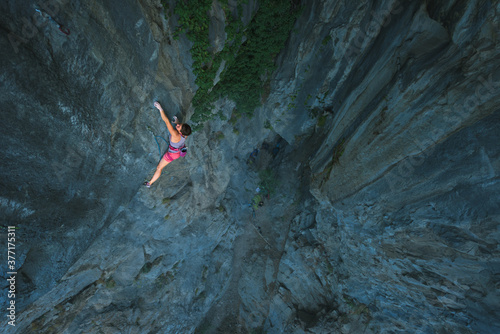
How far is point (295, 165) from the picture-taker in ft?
36.6

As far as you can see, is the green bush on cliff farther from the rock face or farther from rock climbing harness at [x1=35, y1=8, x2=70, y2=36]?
rock climbing harness at [x1=35, y1=8, x2=70, y2=36]

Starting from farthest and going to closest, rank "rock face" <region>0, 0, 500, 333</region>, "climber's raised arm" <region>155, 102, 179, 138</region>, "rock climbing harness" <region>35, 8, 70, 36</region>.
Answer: "climber's raised arm" <region>155, 102, 179, 138</region>, "rock face" <region>0, 0, 500, 333</region>, "rock climbing harness" <region>35, 8, 70, 36</region>

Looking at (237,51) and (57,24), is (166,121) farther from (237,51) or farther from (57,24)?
(237,51)

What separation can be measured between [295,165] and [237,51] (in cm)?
648

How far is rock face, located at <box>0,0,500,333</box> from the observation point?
332 centimetres

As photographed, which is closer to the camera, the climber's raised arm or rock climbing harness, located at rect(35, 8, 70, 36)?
rock climbing harness, located at rect(35, 8, 70, 36)

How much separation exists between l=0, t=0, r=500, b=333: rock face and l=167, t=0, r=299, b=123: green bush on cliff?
0.35 metres

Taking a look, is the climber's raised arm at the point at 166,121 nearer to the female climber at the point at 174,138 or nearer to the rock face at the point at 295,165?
the female climber at the point at 174,138

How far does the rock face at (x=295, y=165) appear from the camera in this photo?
3.32 meters

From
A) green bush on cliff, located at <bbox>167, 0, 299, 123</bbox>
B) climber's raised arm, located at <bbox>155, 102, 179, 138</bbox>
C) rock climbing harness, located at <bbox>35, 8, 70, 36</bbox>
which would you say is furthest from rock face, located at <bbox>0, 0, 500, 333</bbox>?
green bush on cliff, located at <bbox>167, 0, 299, 123</bbox>

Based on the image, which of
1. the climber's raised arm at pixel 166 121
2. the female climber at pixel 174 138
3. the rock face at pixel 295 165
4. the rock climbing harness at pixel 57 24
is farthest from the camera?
the female climber at pixel 174 138

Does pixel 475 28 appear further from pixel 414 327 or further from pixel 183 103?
pixel 414 327

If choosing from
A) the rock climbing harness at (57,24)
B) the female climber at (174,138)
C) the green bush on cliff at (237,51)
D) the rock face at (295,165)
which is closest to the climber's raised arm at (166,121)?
the female climber at (174,138)

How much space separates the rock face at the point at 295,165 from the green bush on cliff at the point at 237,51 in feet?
1.14
